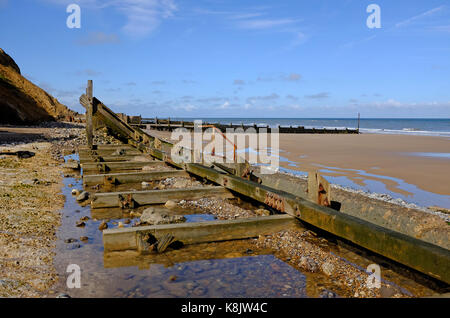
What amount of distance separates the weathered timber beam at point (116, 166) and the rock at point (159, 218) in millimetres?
5139

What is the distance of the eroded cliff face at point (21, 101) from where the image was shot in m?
31.8

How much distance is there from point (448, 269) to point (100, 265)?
343 cm

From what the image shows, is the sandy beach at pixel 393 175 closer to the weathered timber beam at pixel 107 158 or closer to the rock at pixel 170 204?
the rock at pixel 170 204

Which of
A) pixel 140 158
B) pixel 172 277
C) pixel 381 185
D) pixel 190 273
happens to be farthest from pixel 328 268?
pixel 140 158

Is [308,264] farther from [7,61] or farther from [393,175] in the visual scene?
[7,61]

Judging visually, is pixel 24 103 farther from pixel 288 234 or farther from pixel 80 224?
pixel 288 234

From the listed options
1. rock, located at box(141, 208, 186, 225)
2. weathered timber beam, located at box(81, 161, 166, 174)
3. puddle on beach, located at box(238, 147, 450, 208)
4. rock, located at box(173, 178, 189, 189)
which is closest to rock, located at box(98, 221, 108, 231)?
rock, located at box(141, 208, 186, 225)

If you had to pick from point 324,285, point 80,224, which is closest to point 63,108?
point 80,224

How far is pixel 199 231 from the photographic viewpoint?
4309 millimetres

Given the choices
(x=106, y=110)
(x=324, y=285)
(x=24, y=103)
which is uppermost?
(x=24, y=103)

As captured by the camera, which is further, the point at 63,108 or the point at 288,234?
the point at 63,108

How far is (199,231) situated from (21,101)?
37.4m
